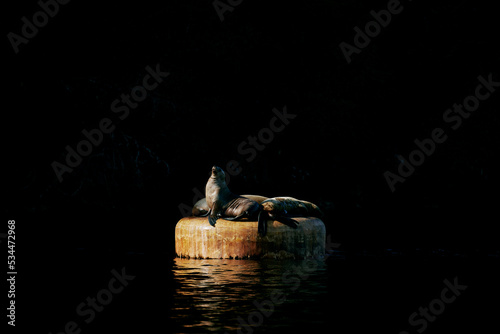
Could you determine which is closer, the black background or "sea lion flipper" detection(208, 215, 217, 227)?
"sea lion flipper" detection(208, 215, 217, 227)

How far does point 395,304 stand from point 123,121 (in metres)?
15.2

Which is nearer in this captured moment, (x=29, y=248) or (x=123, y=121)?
(x=29, y=248)

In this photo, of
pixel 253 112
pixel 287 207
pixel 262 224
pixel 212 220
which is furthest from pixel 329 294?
pixel 253 112

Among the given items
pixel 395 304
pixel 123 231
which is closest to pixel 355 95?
pixel 123 231

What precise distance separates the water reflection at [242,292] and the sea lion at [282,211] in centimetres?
70

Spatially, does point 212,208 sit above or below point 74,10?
below

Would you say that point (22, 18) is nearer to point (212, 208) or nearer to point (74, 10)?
point (74, 10)

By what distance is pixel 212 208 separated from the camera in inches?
596

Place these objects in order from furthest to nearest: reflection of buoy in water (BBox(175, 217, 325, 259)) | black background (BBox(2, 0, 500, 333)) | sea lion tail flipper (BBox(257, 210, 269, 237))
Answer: black background (BBox(2, 0, 500, 333)) < reflection of buoy in water (BBox(175, 217, 325, 259)) < sea lion tail flipper (BBox(257, 210, 269, 237))

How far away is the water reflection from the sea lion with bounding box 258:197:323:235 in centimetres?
70

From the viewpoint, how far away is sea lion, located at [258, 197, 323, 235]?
14328 millimetres

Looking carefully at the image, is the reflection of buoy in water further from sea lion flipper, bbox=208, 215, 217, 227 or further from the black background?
the black background

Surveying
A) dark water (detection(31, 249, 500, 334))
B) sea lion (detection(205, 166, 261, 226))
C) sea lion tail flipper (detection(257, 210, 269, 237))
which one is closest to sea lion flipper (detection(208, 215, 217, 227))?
sea lion (detection(205, 166, 261, 226))

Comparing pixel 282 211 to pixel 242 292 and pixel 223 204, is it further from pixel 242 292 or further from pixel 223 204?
pixel 242 292
